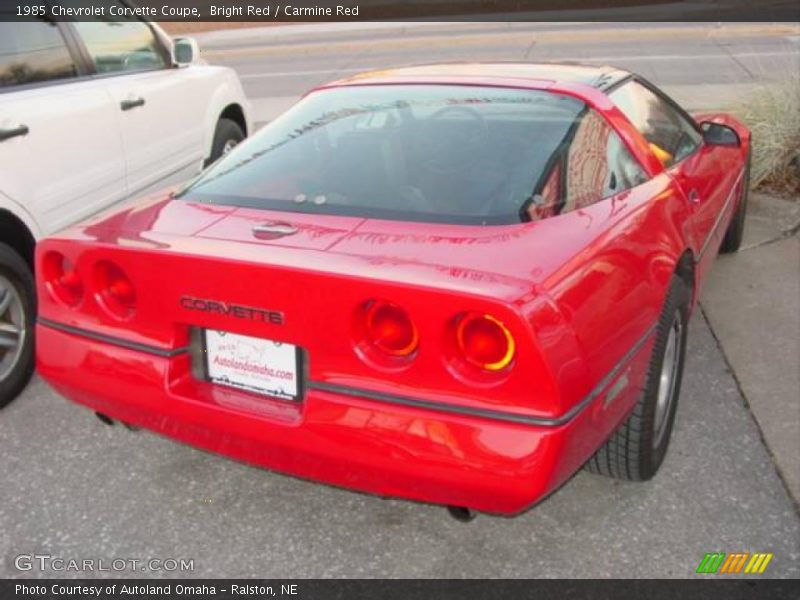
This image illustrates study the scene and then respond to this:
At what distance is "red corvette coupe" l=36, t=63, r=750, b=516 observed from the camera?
2.15m

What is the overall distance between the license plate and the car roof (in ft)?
4.96

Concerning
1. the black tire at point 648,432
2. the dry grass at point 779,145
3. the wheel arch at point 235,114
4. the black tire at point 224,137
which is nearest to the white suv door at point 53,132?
the black tire at point 224,137

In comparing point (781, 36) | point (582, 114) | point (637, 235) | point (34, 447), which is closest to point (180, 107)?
point (34, 447)

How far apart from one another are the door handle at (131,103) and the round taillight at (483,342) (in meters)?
3.06

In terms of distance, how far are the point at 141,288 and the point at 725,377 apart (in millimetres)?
2617

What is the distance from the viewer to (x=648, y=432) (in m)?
2.81

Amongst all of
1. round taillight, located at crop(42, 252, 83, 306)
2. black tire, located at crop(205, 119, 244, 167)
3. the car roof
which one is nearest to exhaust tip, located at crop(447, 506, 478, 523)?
round taillight, located at crop(42, 252, 83, 306)

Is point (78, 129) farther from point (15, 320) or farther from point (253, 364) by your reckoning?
point (253, 364)

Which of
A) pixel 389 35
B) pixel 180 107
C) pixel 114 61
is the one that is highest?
pixel 114 61

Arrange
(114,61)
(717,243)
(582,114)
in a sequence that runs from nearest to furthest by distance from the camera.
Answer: (582,114) → (717,243) → (114,61)

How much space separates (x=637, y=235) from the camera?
2.71 m

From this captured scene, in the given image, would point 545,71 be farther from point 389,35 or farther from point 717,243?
point 389,35

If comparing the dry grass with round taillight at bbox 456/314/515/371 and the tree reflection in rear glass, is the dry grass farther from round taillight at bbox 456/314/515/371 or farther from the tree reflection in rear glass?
round taillight at bbox 456/314/515/371

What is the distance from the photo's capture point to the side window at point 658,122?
3443mm
